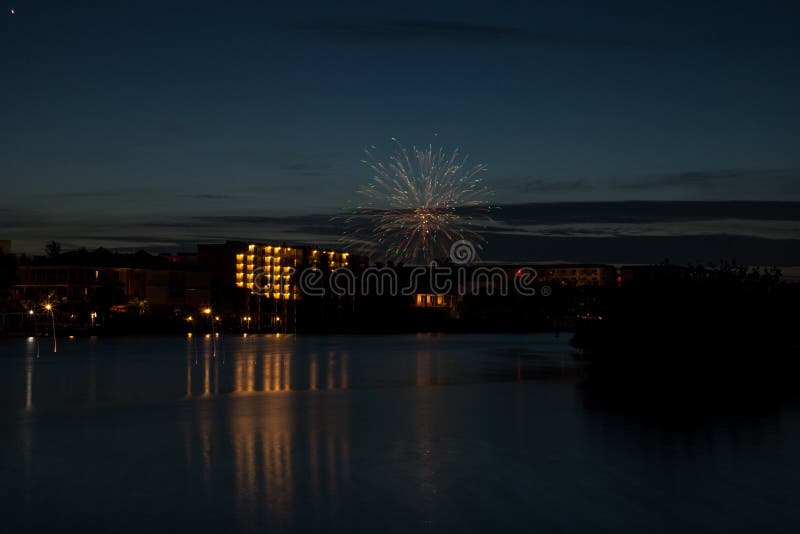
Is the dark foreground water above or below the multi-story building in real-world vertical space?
below

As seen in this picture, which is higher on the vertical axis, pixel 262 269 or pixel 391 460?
pixel 262 269

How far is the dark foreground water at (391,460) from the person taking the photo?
13344 millimetres

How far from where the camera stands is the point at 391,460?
1795 centimetres

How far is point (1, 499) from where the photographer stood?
47.0 feet

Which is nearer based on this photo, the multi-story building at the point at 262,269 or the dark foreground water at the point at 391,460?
the dark foreground water at the point at 391,460

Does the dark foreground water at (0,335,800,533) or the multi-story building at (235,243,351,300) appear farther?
the multi-story building at (235,243,351,300)

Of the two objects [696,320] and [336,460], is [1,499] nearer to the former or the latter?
[336,460]

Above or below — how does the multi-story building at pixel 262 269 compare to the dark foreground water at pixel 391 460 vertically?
above

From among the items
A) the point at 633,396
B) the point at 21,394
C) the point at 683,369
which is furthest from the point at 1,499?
the point at 683,369

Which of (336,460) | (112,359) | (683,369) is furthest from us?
(112,359)

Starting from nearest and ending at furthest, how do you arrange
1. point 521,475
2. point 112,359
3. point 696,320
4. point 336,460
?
point 521,475 → point 336,460 → point 696,320 → point 112,359

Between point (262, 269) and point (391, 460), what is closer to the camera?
point (391, 460)

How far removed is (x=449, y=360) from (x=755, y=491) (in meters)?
39.6

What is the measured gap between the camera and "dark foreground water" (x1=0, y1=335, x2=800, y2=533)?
13.3 metres
